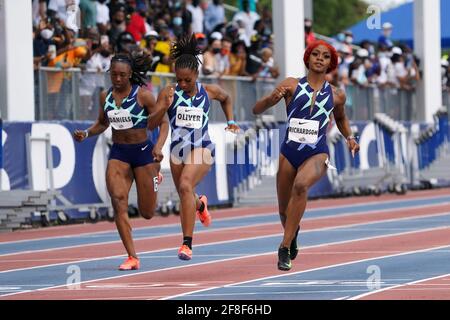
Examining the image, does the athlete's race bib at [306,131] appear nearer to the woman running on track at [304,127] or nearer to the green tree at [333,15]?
the woman running on track at [304,127]

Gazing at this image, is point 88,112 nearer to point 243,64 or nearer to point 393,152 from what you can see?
point 243,64

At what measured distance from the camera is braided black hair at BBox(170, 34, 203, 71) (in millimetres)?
14805

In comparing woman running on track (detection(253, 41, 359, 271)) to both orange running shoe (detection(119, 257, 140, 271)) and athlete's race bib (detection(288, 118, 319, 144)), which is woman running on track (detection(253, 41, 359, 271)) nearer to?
athlete's race bib (detection(288, 118, 319, 144))

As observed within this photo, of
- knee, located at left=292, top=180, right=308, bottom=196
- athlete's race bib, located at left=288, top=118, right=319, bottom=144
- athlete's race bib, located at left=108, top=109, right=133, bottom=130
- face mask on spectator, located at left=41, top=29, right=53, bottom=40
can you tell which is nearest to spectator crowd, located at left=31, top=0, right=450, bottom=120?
face mask on spectator, located at left=41, top=29, right=53, bottom=40

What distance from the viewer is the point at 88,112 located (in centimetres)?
2342

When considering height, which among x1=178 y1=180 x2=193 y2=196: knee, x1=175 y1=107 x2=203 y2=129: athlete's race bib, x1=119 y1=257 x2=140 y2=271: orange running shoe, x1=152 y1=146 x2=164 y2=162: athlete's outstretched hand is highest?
x1=175 y1=107 x2=203 y2=129: athlete's race bib

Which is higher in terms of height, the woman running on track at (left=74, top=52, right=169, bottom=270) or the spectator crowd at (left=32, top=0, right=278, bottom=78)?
the spectator crowd at (left=32, top=0, right=278, bottom=78)

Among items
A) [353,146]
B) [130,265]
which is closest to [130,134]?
[130,265]

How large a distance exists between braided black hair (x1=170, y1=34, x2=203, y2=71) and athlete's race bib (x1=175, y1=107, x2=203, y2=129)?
1.46 ft

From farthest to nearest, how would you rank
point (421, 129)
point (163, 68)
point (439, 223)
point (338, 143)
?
point (421, 129), point (338, 143), point (163, 68), point (439, 223)

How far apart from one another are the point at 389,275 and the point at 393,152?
1889 cm

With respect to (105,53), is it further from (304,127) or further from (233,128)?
(304,127)

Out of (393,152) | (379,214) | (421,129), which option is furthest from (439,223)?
(421,129)

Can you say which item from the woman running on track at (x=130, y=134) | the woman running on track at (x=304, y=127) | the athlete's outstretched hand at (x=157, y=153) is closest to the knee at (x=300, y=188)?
the woman running on track at (x=304, y=127)
